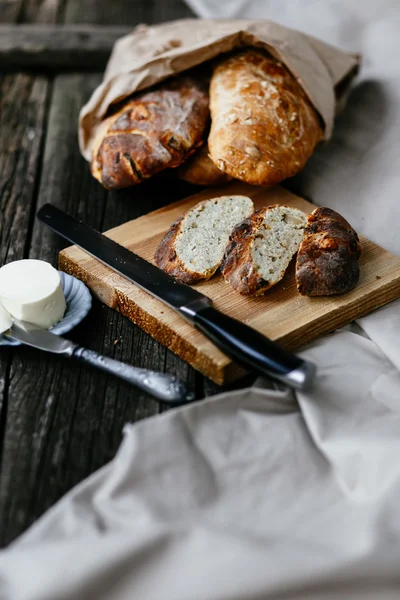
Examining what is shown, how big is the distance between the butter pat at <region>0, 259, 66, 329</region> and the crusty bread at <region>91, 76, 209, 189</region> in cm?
62

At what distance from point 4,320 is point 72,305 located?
0.22 meters

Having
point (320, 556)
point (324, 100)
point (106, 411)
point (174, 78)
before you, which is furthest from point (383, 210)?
point (320, 556)

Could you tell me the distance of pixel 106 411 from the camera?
1.61 metres

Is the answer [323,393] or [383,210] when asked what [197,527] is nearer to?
[323,393]

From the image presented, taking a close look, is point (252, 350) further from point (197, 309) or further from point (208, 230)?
point (208, 230)

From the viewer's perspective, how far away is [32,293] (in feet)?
5.56

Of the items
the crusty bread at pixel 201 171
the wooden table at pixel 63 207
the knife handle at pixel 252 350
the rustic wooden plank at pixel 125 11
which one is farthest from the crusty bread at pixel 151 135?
the rustic wooden plank at pixel 125 11

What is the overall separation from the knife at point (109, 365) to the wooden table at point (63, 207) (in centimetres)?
6

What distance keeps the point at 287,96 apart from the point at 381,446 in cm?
130

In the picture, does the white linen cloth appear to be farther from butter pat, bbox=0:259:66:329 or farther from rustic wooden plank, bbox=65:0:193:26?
rustic wooden plank, bbox=65:0:193:26

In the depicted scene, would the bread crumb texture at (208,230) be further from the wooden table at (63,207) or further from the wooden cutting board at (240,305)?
the wooden table at (63,207)

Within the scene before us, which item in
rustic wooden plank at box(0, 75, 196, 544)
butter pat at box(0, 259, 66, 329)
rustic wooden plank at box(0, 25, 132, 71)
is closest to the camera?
rustic wooden plank at box(0, 75, 196, 544)

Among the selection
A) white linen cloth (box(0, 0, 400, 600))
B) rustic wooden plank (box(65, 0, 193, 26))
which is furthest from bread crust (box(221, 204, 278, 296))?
rustic wooden plank (box(65, 0, 193, 26))

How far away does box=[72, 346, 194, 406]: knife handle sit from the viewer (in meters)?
1.57
